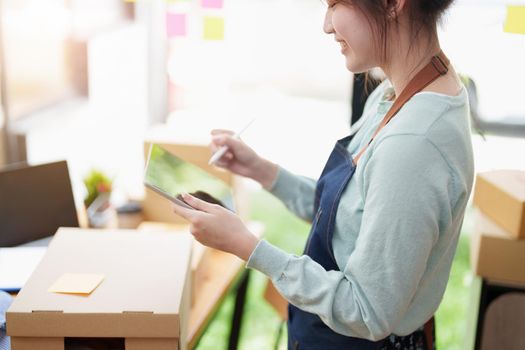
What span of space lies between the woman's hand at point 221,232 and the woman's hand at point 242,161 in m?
0.39

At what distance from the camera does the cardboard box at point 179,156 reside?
210 cm

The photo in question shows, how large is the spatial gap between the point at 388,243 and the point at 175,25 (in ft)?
5.44

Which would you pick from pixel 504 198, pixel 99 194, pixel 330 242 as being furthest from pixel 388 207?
pixel 99 194

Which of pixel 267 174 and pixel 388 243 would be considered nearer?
pixel 388 243

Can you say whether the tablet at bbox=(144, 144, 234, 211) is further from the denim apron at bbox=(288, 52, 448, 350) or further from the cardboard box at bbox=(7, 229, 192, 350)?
the denim apron at bbox=(288, 52, 448, 350)

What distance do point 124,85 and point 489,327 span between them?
1.82m

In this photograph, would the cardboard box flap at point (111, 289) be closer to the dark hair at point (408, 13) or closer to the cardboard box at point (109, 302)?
the cardboard box at point (109, 302)

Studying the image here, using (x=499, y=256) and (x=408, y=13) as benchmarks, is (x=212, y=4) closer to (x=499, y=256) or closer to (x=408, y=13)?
(x=499, y=256)

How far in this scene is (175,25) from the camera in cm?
246

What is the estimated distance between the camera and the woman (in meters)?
1.03

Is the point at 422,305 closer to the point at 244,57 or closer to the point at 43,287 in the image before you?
the point at 43,287

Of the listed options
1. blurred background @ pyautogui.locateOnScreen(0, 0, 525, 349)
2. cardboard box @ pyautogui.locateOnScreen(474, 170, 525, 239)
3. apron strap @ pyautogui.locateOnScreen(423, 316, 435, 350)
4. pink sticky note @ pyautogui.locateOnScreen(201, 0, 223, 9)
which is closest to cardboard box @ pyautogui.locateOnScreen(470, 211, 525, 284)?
cardboard box @ pyautogui.locateOnScreen(474, 170, 525, 239)

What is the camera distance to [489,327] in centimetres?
203

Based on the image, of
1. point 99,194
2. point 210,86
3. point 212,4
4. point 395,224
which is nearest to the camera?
point 395,224
